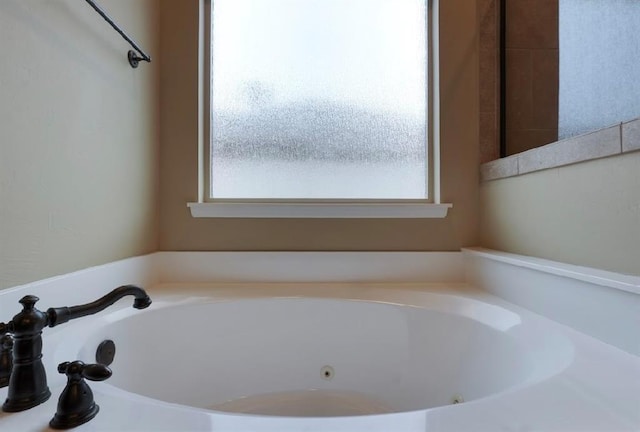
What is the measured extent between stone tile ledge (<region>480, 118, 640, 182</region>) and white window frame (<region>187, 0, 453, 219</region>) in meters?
0.28

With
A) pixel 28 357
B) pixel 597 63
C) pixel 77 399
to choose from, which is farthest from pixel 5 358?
pixel 597 63

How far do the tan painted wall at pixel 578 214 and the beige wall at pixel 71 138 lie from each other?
1.33 m

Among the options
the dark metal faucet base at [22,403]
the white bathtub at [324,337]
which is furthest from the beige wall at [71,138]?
the dark metal faucet base at [22,403]

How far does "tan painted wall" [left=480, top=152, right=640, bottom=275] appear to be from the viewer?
2.45 feet

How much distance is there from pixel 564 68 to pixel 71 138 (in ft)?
5.32

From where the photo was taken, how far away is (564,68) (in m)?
1.23

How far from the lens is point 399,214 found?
139 centimetres

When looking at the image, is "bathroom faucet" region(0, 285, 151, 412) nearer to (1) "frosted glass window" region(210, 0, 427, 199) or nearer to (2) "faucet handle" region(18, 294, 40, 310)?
(2) "faucet handle" region(18, 294, 40, 310)

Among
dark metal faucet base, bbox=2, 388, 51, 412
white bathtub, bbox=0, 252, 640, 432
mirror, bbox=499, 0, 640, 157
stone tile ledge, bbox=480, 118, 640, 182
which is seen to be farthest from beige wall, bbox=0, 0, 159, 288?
mirror, bbox=499, 0, 640, 157

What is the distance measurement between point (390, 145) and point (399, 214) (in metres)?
0.32

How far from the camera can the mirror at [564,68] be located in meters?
1.01

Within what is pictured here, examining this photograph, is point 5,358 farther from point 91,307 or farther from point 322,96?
point 322,96

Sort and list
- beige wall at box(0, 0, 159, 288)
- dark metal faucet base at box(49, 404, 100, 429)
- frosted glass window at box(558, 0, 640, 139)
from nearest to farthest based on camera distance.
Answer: dark metal faucet base at box(49, 404, 100, 429) → beige wall at box(0, 0, 159, 288) → frosted glass window at box(558, 0, 640, 139)

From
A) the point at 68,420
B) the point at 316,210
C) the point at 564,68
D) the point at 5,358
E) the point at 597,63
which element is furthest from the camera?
the point at 316,210
